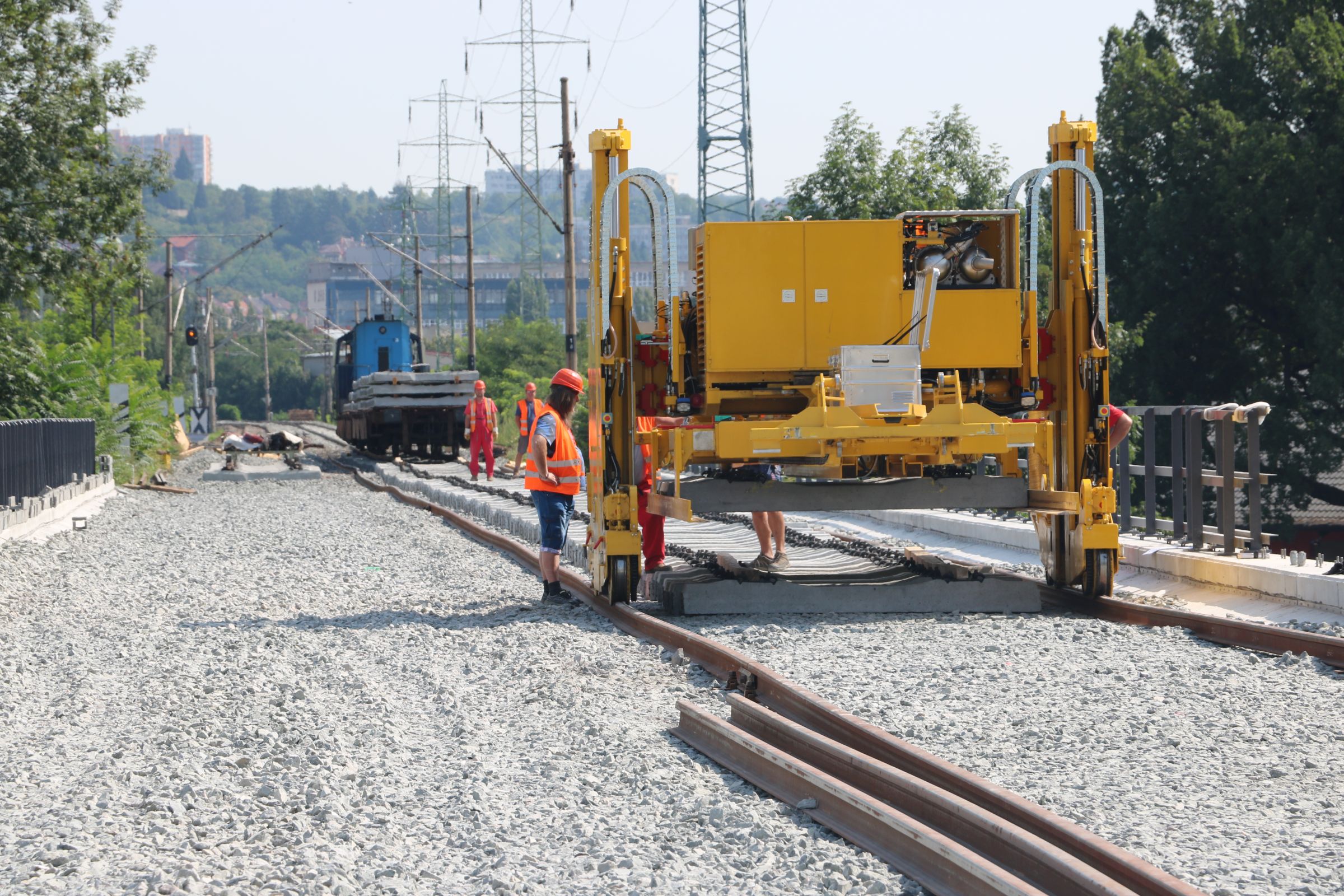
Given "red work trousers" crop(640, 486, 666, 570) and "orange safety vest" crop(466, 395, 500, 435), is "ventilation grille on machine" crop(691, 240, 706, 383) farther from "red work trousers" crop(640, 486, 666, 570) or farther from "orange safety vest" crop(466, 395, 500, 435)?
"orange safety vest" crop(466, 395, 500, 435)

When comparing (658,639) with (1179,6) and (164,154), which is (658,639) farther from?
(1179,6)

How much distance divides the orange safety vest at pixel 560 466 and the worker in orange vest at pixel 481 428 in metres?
16.1

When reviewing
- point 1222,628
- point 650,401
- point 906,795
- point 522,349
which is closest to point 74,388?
A: point 650,401

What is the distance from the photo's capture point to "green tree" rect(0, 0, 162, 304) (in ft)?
91.1

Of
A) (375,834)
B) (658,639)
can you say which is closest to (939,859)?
(375,834)

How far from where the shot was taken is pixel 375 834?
16.9ft

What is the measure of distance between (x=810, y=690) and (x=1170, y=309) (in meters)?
29.4

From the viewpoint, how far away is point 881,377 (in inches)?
370

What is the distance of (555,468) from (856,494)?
7.61ft

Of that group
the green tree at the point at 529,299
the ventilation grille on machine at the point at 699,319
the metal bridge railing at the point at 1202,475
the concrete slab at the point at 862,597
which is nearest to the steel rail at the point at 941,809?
the concrete slab at the point at 862,597

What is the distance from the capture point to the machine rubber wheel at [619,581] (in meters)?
10.5

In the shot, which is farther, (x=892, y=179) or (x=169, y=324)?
(x=169, y=324)

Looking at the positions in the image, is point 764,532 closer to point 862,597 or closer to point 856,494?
point 862,597

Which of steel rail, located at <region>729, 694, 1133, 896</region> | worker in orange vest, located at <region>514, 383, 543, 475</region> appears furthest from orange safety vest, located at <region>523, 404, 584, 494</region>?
worker in orange vest, located at <region>514, 383, 543, 475</region>
